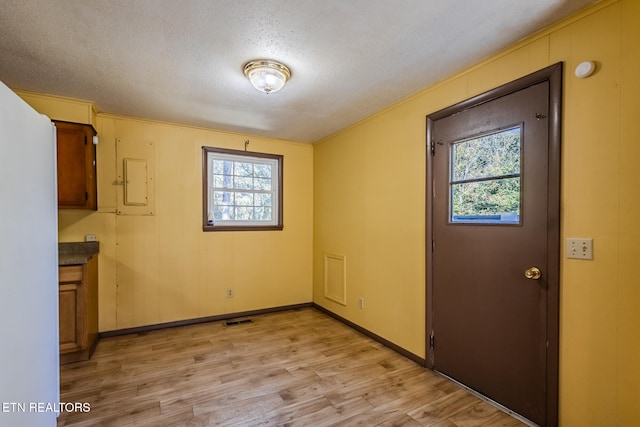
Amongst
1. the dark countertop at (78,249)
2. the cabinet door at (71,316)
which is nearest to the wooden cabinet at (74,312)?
the cabinet door at (71,316)

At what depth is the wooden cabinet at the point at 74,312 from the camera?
2637 mm

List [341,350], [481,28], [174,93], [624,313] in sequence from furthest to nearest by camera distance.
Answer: [341,350]
[174,93]
[481,28]
[624,313]

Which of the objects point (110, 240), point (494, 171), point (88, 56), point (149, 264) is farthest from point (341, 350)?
point (88, 56)

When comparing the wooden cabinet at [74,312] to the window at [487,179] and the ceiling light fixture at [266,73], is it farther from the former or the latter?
the window at [487,179]

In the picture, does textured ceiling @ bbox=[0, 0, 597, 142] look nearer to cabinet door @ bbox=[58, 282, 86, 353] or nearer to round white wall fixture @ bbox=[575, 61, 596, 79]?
round white wall fixture @ bbox=[575, 61, 596, 79]

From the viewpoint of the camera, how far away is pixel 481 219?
7.25 feet

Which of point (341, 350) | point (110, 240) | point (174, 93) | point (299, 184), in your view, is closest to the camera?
point (174, 93)

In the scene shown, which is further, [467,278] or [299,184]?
[299,184]

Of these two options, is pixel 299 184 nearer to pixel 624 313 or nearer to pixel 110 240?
pixel 110 240

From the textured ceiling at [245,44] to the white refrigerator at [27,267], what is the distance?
78 centimetres

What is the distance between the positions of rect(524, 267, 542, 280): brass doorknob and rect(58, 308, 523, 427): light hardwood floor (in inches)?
36.5

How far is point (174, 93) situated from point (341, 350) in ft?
9.60

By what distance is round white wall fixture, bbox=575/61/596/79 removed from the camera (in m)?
1.64

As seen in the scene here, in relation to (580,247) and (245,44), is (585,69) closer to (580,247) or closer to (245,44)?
(580,247)
